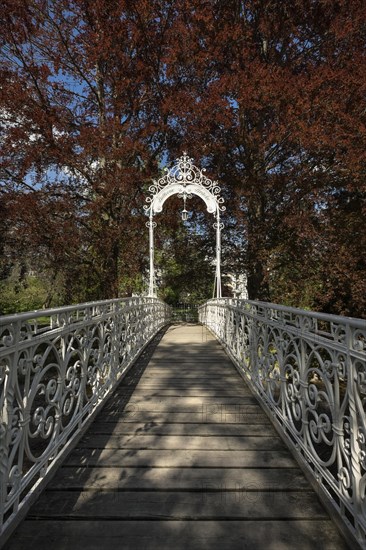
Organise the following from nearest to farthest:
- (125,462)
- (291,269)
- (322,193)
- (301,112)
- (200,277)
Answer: (125,462)
(301,112)
(322,193)
(291,269)
(200,277)

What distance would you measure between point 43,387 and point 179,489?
3.88 feet

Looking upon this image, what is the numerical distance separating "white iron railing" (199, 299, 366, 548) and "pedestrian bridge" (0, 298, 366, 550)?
0.01 meters

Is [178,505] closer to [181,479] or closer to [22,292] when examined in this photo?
[181,479]

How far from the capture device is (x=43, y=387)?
8.38 feet

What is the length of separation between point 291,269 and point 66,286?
724 cm

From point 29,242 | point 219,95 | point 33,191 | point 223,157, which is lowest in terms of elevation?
point 29,242

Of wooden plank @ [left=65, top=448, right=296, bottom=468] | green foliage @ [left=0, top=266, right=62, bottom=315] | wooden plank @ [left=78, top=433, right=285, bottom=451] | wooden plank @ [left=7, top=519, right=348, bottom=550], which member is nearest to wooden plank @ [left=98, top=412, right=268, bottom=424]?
wooden plank @ [left=78, top=433, right=285, bottom=451]

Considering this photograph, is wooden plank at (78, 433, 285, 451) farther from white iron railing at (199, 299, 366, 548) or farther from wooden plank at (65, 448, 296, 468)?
white iron railing at (199, 299, 366, 548)

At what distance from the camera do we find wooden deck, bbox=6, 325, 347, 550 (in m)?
2.08

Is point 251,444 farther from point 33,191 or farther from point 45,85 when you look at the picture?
point 45,85

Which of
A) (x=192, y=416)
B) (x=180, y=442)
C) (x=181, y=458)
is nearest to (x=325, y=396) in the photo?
(x=181, y=458)

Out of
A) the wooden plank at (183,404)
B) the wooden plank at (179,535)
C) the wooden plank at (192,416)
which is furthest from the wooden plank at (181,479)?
the wooden plank at (183,404)

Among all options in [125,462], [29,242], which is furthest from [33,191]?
[125,462]

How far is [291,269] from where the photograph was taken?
39.4ft
